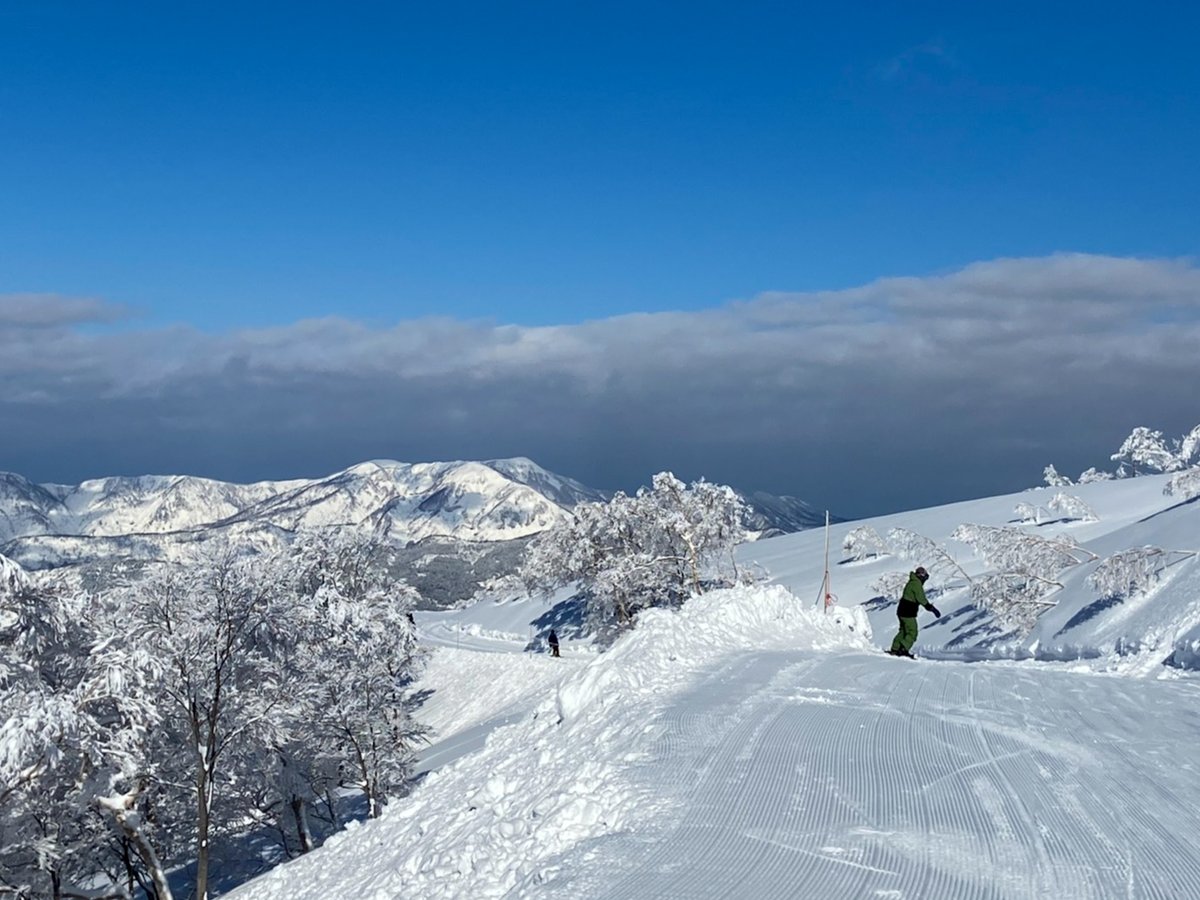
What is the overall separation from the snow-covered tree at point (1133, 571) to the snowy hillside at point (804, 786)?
133cm

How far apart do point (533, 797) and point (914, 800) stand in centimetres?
A: 331

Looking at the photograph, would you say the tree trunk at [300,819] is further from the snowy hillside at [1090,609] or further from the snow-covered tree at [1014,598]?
the snow-covered tree at [1014,598]

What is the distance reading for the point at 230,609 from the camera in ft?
75.2

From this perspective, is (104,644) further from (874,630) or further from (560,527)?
(560,527)

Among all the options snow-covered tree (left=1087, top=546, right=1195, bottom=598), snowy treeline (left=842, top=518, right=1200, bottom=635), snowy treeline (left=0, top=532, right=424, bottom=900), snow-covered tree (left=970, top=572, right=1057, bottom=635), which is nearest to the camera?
snowy treeline (left=0, top=532, right=424, bottom=900)

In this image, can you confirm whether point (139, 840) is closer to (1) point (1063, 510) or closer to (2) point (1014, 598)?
(2) point (1014, 598)

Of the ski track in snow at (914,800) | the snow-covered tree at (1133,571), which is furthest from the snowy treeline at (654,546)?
the ski track in snow at (914,800)

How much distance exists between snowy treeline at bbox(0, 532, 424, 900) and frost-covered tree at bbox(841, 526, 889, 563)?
1897 cm

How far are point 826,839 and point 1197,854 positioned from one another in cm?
228

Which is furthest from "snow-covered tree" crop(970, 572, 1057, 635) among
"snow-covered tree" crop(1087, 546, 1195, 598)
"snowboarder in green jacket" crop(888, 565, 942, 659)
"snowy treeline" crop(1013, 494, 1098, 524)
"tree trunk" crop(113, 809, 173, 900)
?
"snowy treeline" crop(1013, 494, 1098, 524)

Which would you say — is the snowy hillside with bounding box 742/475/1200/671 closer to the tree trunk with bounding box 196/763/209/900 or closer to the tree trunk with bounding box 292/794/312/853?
the tree trunk with bounding box 196/763/209/900

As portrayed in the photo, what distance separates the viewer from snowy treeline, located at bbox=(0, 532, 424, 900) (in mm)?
17422

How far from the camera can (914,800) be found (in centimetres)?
757

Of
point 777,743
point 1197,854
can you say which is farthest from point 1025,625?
point 1197,854
